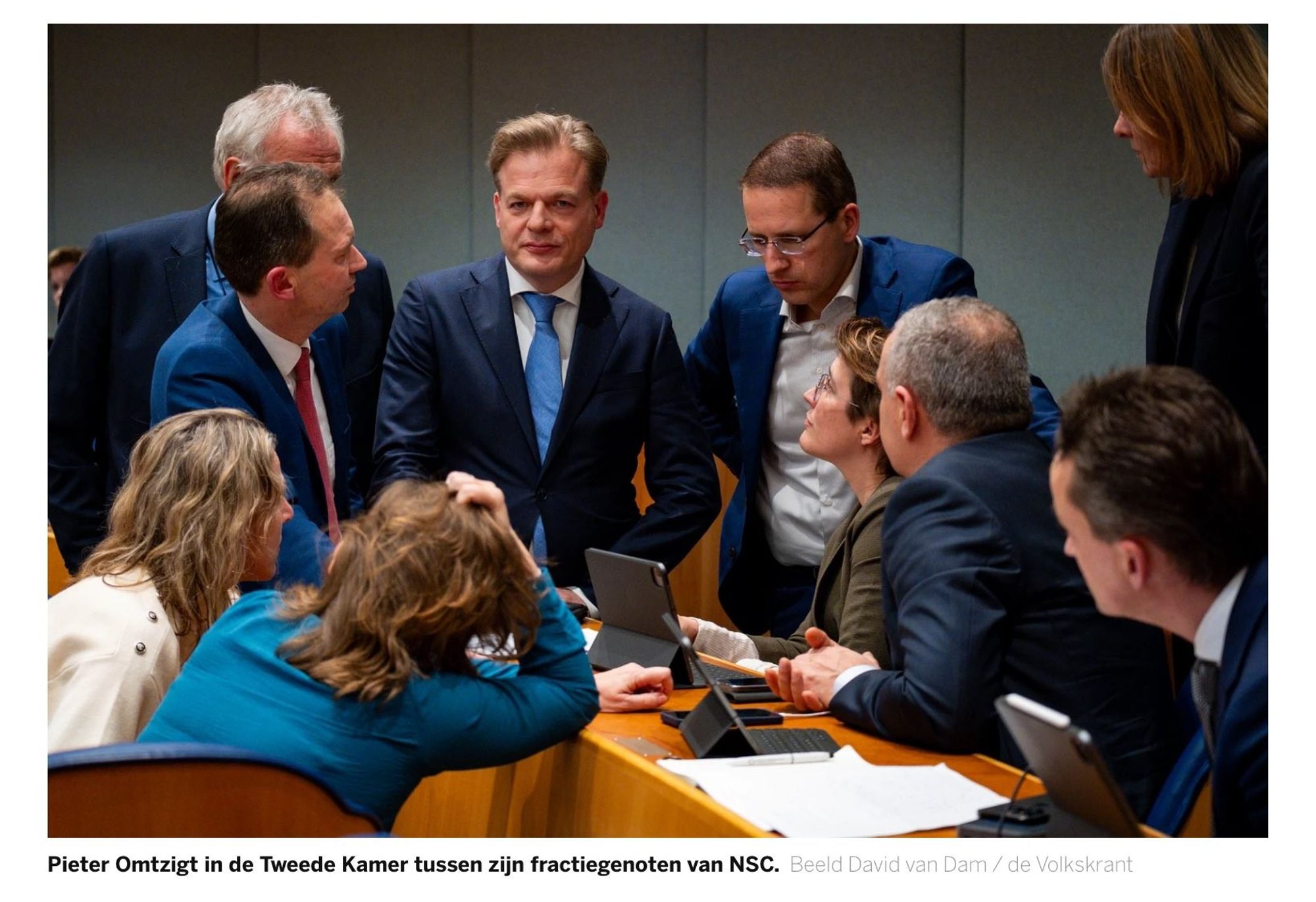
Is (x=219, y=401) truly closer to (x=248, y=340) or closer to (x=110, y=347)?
(x=248, y=340)

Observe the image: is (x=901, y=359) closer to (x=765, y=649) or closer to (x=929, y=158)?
(x=765, y=649)

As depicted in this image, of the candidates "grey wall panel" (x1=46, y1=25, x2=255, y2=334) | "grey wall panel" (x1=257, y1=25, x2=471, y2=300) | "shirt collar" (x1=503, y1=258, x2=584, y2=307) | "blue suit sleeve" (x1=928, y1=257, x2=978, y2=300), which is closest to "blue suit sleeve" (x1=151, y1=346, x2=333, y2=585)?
"shirt collar" (x1=503, y1=258, x2=584, y2=307)

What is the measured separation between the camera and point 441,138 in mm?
6012

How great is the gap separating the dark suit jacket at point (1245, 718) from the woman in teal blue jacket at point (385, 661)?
2.86 ft

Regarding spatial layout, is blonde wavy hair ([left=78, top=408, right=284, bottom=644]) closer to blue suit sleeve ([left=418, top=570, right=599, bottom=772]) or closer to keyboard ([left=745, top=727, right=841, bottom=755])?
blue suit sleeve ([left=418, top=570, right=599, bottom=772])

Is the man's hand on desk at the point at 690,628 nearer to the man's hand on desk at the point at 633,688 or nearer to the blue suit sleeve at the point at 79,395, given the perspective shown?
the man's hand on desk at the point at 633,688

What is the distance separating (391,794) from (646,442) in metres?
1.46

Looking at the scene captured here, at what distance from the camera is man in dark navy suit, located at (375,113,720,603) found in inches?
119

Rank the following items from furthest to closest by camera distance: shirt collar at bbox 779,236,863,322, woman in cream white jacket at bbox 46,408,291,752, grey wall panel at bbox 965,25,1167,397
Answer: grey wall panel at bbox 965,25,1167,397, shirt collar at bbox 779,236,863,322, woman in cream white jacket at bbox 46,408,291,752

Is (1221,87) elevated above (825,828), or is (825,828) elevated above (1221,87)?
(1221,87)

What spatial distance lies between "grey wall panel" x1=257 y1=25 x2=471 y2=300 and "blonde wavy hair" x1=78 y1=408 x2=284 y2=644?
3.81m

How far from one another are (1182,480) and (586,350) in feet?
5.82

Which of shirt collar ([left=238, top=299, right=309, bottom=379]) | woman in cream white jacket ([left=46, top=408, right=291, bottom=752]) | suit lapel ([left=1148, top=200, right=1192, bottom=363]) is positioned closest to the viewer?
woman in cream white jacket ([left=46, top=408, right=291, bottom=752])
